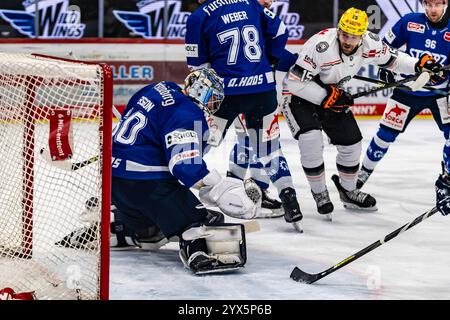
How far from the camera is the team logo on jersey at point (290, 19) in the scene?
28.5 feet

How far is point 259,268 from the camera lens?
3803mm

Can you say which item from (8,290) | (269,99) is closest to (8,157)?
(8,290)

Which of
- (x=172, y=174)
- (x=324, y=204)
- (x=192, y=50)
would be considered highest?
(x=192, y=50)

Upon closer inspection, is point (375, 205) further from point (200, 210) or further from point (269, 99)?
point (200, 210)

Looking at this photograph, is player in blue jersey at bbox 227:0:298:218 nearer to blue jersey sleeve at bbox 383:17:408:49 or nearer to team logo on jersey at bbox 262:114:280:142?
team logo on jersey at bbox 262:114:280:142

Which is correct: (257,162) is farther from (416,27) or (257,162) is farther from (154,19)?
(154,19)

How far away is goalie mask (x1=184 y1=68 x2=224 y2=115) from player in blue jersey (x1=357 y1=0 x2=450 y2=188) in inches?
72.7

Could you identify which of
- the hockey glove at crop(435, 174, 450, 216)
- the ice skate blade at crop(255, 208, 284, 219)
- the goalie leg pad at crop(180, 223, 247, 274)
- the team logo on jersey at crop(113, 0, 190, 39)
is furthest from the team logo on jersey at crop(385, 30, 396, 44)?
the team logo on jersey at crop(113, 0, 190, 39)

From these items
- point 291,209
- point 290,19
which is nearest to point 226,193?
point 291,209

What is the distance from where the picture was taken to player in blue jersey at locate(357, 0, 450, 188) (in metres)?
5.28

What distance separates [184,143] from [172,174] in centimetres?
14

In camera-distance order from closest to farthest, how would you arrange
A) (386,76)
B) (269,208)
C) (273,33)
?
(273,33) < (269,208) < (386,76)

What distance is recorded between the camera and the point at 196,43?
4.60 m

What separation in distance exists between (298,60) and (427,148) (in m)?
2.57
